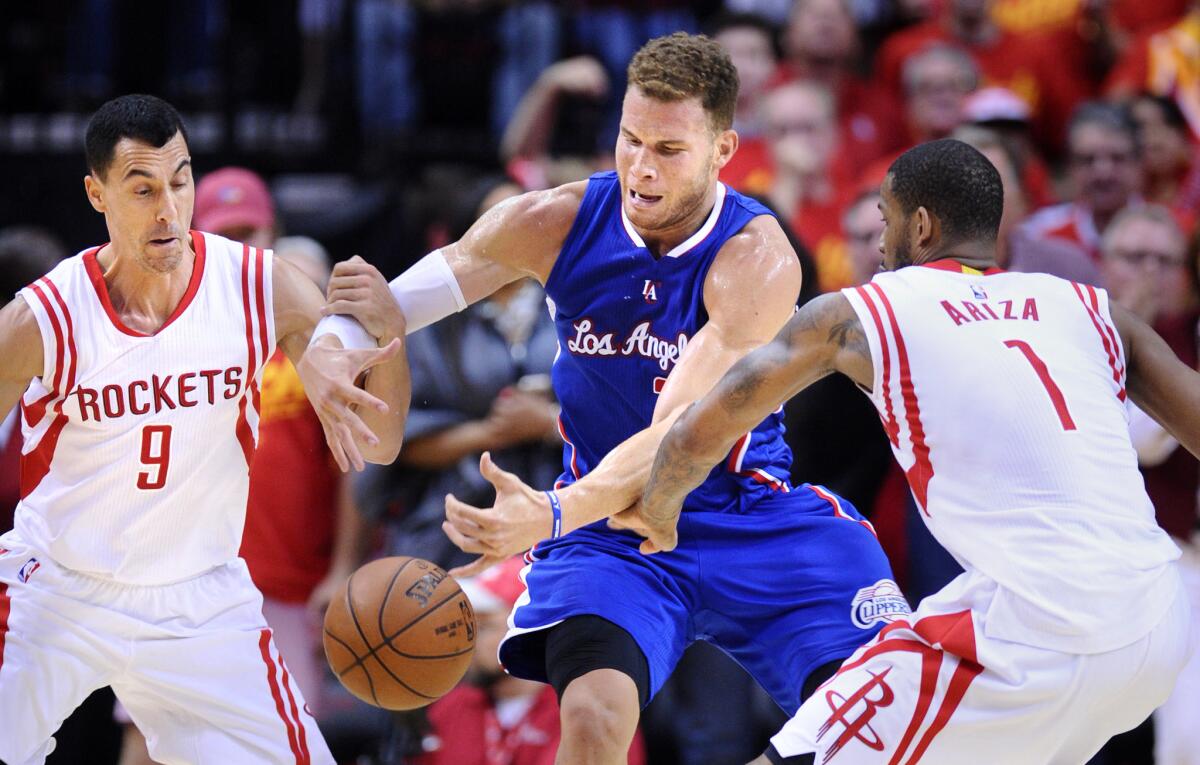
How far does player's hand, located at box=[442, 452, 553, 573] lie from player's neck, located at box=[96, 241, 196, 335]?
1.21m

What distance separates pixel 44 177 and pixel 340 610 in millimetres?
5104

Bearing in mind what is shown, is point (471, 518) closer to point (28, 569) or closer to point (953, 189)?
point (28, 569)

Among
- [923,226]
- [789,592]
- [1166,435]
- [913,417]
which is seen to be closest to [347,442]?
[789,592]

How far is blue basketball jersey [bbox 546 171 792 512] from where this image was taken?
5426mm

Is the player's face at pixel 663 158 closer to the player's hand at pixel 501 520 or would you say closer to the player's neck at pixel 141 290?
the player's hand at pixel 501 520

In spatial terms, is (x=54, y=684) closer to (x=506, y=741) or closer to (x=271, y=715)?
(x=271, y=715)

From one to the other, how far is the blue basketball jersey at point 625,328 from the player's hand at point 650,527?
1.25ft

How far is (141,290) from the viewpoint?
5324 mm

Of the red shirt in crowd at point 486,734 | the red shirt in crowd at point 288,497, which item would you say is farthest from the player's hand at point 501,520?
the red shirt in crowd at point 288,497

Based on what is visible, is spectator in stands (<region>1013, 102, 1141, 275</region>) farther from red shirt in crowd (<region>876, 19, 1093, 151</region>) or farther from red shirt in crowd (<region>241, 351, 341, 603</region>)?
red shirt in crowd (<region>241, 351, 341, 603</region>)

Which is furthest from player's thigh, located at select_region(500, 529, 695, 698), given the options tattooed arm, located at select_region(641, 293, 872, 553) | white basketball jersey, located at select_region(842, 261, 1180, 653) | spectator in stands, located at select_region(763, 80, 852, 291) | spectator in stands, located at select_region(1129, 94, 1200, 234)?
spectator in stands, located at select_region(1129, 94, 1200, 234)

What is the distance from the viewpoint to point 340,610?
5328 mm

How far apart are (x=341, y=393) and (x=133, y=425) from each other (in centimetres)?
70

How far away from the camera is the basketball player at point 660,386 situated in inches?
203
